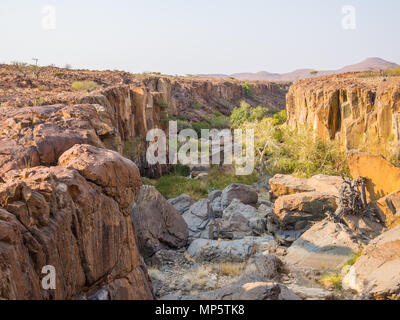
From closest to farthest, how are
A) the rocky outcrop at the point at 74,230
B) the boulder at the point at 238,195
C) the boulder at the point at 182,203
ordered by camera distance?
1. the rocky outcrop at the point at 74,230
2. the boulder at the point at 182,203
3. the boulder at the point at 238,195

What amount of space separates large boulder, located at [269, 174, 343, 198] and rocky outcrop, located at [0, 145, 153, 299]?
295 inches

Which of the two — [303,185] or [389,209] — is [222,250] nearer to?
[389,209]

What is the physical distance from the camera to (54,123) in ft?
24.2


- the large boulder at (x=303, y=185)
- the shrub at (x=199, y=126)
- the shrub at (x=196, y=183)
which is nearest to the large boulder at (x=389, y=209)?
the large boulder at (x=303, y=185)

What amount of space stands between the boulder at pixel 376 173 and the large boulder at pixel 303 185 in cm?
87

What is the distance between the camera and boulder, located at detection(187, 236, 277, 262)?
8719mm

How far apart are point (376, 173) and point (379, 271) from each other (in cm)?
475

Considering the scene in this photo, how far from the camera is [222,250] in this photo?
8875 millimetres

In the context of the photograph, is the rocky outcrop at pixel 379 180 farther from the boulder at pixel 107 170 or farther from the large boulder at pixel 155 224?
the boulder at pixel 107 170

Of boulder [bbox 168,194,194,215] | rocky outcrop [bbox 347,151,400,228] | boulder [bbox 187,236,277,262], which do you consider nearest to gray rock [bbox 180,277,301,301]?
boulder [bbox 187,236,277,262]

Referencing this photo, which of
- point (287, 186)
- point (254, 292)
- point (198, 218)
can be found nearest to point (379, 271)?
point (254, 292)

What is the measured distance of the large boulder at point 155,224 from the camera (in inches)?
354

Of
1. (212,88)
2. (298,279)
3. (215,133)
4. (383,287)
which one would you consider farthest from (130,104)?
(212,88)

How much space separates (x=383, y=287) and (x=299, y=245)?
287cm
